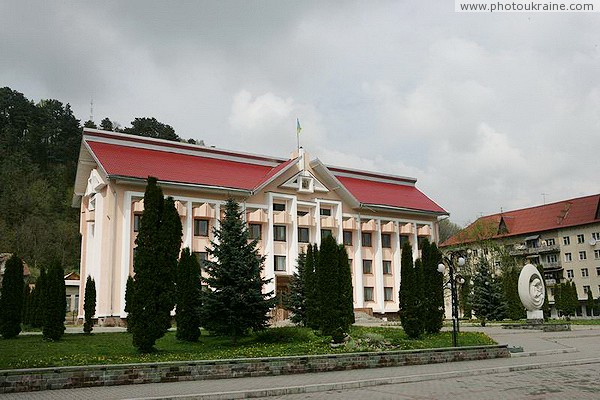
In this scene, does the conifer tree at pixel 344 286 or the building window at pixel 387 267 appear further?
the building window at pixel 387 267

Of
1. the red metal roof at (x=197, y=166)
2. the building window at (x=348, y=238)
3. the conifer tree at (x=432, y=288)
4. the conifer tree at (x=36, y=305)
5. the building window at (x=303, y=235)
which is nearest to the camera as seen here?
the conifer tree at (x=432, y=288)

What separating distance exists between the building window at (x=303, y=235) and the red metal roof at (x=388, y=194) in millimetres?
5086

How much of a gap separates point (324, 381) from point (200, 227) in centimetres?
2720

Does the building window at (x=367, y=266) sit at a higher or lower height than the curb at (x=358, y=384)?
higher

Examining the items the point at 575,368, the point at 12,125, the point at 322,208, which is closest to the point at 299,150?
the point at 322,208

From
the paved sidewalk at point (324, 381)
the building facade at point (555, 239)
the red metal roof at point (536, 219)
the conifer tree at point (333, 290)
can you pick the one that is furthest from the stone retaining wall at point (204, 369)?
the red metal roof at point (536, 219)

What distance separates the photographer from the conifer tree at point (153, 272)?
15773 millimetres

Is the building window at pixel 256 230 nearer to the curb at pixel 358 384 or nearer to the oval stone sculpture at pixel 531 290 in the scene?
the oval stone sculpture at pixel 531 290

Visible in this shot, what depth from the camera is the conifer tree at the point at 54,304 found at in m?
21.5

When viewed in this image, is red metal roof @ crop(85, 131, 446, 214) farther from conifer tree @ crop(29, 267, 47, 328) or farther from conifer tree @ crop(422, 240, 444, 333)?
conifer tree @ crop(422, 240, 444, 333)

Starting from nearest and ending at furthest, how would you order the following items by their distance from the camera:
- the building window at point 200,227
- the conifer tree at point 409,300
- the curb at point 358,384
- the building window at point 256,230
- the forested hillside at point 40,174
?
the curb at point 358,384
the conifer tree at point 409,300
the building window at point 200,227
the building window at point 256,230
the forested hillside at point 40,174

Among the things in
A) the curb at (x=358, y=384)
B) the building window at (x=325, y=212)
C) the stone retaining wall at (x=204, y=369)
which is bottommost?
the curb at (x=358, y=384)

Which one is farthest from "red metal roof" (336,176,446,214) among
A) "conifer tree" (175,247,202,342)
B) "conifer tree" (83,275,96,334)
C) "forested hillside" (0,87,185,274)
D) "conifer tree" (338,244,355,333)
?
"forested hillside" (0,87,185,274)

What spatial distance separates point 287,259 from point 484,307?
1461cm
